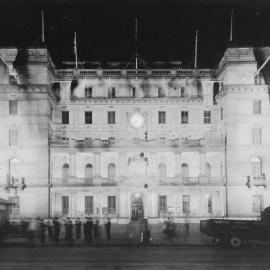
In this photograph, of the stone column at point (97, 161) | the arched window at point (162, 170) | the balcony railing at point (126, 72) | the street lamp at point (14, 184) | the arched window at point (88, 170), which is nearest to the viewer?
the street lamp at point (14, 184)

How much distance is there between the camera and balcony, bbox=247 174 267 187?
205 feet

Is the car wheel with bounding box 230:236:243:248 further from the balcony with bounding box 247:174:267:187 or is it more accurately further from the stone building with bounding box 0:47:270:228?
the balcony with bounding box 247:174:267:187

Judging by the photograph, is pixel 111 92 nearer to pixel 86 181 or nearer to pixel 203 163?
pixel 86 181

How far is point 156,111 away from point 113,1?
1626 inches

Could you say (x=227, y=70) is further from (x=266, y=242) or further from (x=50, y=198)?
(x=266, y=242)

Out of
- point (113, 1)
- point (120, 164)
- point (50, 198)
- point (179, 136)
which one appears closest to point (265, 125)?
point (179, 136)

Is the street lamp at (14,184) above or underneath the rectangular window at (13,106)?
underneath

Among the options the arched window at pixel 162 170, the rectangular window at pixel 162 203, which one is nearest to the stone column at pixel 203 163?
the arched window at pixel 162 170

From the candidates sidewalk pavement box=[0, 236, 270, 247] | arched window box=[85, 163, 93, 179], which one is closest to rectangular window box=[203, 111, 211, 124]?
arched window box=[85, 163, 93, 179]

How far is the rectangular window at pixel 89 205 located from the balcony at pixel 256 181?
1593cm

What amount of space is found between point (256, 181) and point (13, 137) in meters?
24.9

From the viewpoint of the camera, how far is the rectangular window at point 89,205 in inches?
2506

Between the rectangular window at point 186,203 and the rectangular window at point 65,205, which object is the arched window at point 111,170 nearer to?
the rectangular window at point 65,205

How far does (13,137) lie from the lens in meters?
63.8
